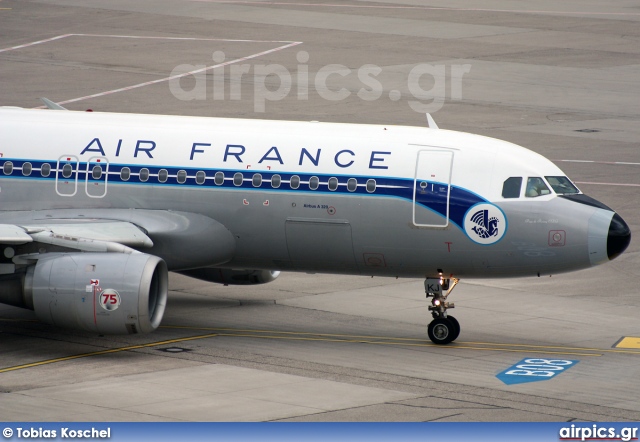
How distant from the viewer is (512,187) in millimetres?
26141

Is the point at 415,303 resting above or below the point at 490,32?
below

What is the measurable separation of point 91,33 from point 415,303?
149 feet

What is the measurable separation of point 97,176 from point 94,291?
3.67m

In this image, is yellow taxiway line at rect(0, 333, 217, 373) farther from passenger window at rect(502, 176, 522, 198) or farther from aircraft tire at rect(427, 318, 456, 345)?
passenger window at rect(502, 176, 522, 198)

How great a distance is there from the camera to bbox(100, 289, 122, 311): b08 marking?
24844 millimetres

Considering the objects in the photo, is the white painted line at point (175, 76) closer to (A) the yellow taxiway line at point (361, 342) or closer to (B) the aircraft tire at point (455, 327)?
(A) the yellow taxiway line at point (361, 342)

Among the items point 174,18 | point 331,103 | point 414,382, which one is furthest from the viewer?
point 174,18

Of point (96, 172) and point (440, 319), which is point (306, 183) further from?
point (96, 172)

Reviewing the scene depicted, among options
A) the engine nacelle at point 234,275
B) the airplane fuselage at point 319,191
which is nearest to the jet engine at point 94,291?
the airplane fuselage at point 319,191

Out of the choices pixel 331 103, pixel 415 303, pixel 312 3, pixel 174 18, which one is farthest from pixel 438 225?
pixel 312 3

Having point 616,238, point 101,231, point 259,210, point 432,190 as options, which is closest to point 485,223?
point 432,190

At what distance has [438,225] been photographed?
26.2 metres

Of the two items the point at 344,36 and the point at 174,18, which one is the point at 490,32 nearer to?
the point at 344,36

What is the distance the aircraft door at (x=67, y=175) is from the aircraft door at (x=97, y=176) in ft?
0.94
